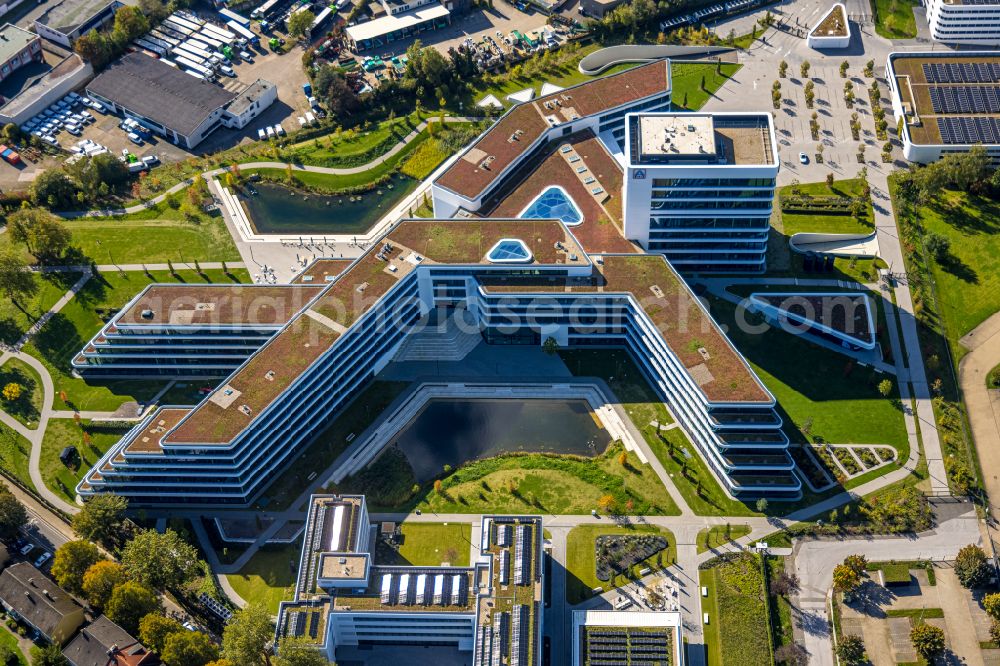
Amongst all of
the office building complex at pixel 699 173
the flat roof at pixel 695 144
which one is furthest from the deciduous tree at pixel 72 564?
the flat roof at pixel 695 144

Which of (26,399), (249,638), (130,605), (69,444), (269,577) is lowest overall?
(249,638)

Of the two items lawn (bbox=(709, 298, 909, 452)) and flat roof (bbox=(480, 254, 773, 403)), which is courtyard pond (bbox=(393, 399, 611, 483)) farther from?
lawn (bbox=(709, 298, 909, 452))

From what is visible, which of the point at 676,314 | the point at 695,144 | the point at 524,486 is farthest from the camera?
the point at 695,144

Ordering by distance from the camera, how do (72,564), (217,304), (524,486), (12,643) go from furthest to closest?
1. (217,304)
2. (524,486)
3. (72,564)
4. (12,643)

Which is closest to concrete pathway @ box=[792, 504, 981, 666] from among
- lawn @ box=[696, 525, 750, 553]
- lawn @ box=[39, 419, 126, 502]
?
lawn @ box=[696, 525, 750, 553]

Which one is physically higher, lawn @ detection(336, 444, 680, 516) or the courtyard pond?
the courtyard pond

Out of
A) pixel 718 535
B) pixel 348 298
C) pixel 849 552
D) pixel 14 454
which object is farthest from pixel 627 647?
pixel 14 454

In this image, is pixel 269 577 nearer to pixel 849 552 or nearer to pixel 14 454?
pixel 14 454
